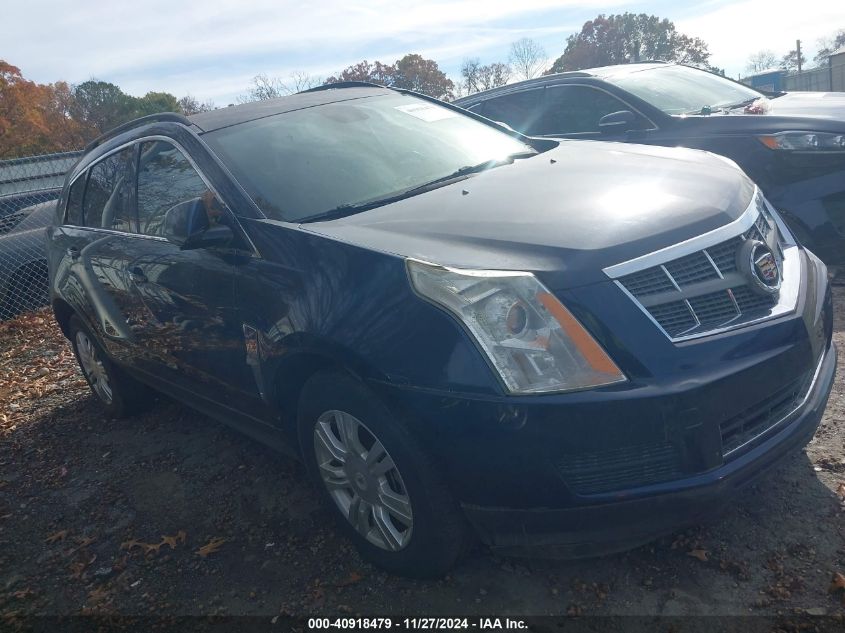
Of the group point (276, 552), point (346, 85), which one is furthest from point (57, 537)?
point (346, 85)

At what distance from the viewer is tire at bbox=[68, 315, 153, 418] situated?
484 cm

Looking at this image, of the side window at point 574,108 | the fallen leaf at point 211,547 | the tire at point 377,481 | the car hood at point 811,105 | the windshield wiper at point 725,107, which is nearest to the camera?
the tire at point 377,481

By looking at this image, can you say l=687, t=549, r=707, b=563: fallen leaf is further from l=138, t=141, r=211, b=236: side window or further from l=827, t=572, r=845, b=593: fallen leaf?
A: l=138, t=141, r=211, b=236: side window

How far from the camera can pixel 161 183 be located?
380cm

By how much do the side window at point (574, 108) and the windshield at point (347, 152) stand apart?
2400mm

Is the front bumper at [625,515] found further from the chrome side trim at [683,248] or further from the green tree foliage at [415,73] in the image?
the green tree foliage at [415,73]

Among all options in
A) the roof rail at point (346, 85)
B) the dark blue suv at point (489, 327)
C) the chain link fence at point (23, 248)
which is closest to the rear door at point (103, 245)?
the dark blue suv at point (489, 327)

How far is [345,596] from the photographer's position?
8.95ft

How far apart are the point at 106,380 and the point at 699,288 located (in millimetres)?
4175

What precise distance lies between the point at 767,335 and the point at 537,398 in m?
0.86

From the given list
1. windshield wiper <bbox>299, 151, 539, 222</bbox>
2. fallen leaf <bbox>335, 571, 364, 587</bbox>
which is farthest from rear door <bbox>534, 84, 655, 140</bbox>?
fallen leaf <bbox>335, 571, 364, 587</bbox>

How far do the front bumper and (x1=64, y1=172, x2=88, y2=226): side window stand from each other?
3.69m

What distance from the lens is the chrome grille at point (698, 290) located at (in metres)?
2.28

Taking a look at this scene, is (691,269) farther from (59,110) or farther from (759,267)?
(59,110)
